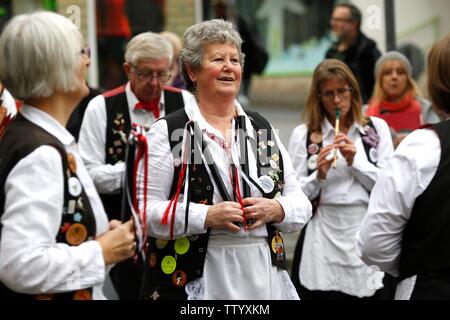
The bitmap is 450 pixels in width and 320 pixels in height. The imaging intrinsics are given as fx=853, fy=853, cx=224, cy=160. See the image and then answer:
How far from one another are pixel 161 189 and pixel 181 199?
11cm

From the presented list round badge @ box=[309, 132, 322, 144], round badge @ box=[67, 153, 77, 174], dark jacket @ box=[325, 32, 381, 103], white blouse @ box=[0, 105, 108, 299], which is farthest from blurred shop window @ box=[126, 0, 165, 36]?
white blouse @ box=[0, 105, 108, 299]

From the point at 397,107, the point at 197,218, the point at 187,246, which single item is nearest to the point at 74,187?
the point at 197,218

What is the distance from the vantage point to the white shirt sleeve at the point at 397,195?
320cm

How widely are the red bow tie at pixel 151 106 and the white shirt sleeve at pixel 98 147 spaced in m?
0.22

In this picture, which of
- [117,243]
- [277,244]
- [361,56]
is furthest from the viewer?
[361,56]

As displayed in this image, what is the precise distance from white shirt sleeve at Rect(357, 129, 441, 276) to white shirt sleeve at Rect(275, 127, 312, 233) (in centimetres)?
34

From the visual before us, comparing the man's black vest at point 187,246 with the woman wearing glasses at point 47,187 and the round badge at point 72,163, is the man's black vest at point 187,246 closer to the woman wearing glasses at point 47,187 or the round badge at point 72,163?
the woman wearing glasses at point 47,187

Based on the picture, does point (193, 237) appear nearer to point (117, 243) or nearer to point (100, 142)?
point (117, 243)

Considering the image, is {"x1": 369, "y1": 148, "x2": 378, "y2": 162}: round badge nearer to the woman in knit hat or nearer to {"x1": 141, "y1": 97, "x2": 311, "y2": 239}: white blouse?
the woman in knit hat

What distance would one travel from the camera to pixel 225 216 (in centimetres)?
354

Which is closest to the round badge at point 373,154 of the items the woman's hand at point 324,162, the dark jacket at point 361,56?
the woman's hand at point 324,162

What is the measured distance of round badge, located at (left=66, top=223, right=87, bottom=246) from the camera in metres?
2.85

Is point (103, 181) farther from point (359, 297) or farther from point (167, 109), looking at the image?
point (359, 297)
